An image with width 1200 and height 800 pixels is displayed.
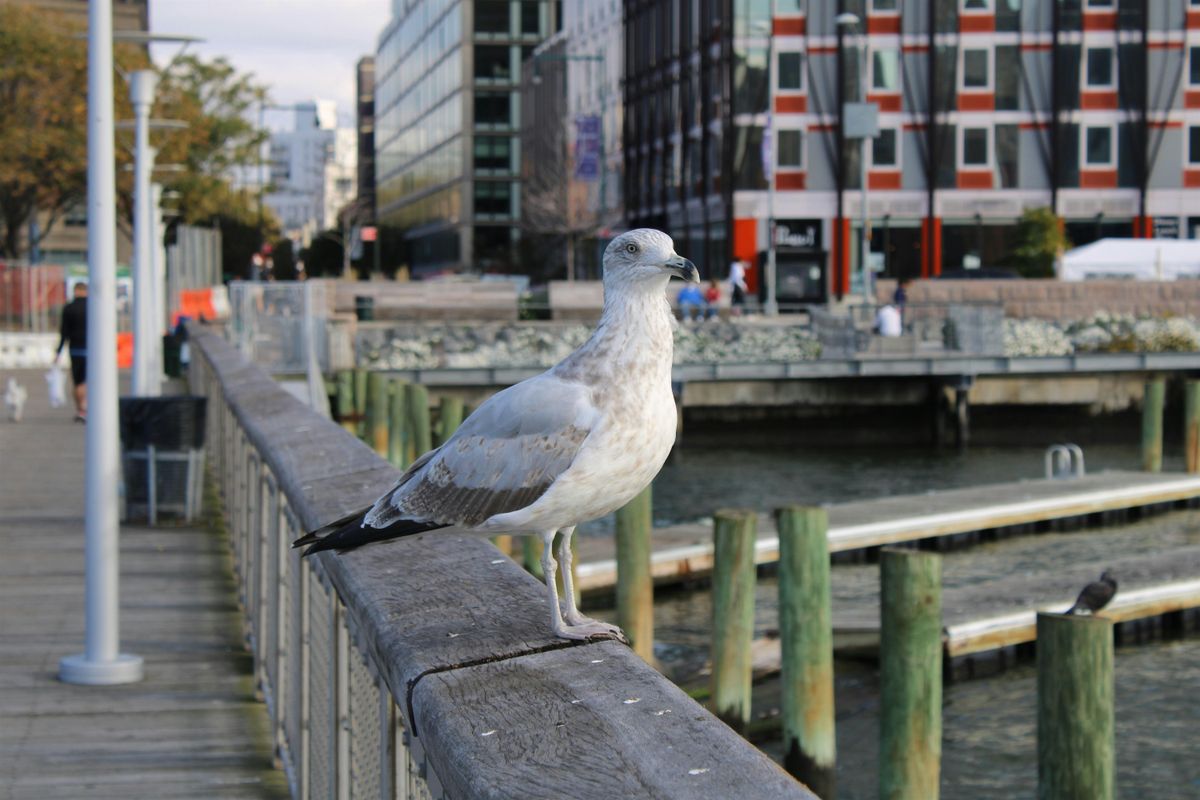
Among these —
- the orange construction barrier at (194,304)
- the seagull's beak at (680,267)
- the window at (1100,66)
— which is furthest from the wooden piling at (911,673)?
the window at (1100,66)

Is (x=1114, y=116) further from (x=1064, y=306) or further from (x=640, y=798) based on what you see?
(x=640, y=798)

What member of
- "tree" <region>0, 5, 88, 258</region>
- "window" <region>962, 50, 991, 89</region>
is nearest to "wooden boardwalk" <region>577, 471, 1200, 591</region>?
"tree" <region>0, 5, 88, 258</region>

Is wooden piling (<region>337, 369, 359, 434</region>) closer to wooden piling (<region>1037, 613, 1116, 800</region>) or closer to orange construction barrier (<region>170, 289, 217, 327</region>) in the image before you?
orange construction barrier (<region>170, 289, 217, 327</region>)

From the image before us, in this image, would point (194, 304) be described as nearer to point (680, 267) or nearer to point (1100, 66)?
point (1100, 66)

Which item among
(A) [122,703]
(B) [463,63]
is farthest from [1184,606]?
(B) [463,63]

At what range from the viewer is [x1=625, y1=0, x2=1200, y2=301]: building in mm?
61312

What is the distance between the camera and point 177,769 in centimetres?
614

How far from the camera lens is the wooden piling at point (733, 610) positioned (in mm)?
12281

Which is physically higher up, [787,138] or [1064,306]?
[787,138]

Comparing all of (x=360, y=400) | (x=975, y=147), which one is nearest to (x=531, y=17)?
(x=975, y=147)

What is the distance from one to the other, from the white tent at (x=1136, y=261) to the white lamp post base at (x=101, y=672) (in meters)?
41.9

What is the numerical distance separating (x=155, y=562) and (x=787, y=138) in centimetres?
5370

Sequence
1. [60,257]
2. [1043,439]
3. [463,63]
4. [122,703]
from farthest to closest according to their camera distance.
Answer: [463,63] < [60,257] < [1043,439] < [122,703]

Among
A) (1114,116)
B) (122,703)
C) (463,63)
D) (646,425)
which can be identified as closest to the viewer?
(646,425)
